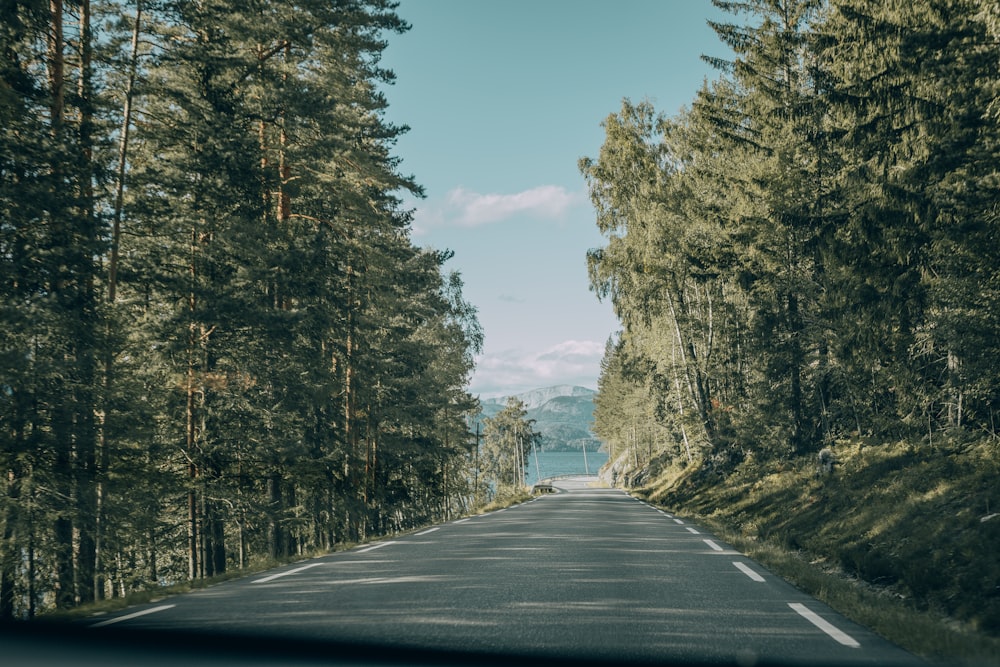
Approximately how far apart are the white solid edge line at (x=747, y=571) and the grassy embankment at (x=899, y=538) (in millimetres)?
376

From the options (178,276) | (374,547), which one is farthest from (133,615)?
(178,276)

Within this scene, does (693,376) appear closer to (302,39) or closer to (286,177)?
(286,177)

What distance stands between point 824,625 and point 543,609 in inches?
90.3

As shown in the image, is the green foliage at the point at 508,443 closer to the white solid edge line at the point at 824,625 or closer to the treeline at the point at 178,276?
the treeline at the point at 178,276

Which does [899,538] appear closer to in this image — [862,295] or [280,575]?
[862,295]

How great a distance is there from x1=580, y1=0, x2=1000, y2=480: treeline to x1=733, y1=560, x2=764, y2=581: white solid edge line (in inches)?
198

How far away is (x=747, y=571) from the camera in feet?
30.6

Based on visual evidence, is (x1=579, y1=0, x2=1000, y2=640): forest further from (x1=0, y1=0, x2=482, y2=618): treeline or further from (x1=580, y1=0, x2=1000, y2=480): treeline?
(x1=0, y1=0, x2=482, y2=618): treeline

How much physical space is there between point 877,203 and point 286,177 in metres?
15.3

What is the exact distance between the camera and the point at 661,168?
32562 mm

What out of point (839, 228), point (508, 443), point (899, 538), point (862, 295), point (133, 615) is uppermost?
point (839, 228)

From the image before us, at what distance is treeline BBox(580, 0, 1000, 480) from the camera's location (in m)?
11.8

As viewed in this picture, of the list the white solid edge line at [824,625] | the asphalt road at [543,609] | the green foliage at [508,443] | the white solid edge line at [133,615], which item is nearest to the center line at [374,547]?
the asphalt road at [543,609]

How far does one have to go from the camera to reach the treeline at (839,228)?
11.8m
